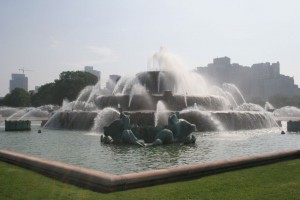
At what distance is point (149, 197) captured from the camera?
7191mm

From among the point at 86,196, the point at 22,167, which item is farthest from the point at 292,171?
the point at 22,167

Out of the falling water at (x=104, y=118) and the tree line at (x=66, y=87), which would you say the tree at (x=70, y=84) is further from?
the falling water at (x=104, y=118)

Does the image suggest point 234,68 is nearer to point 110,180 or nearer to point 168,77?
point 168,77

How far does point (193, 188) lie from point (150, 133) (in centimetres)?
1044

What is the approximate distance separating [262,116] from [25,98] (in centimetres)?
10374

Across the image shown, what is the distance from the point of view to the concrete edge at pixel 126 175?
7.86m

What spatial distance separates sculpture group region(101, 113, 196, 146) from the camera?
57.9 ft

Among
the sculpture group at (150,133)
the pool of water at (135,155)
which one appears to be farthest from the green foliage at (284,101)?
the pool of water at (135,155)

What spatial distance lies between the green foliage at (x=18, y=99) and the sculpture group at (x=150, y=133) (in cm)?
11092

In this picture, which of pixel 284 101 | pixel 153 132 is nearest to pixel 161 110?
pixel 153 132

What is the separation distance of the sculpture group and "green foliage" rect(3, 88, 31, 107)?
11092 centimetres

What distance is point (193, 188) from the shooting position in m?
7.88

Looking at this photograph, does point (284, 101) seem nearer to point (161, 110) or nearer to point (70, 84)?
point (70, 84)

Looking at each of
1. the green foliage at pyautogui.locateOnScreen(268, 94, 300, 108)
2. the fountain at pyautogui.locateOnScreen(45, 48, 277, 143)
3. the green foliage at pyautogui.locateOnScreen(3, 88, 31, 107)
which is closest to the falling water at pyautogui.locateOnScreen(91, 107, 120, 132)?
the fountain at pyautogui.locateOnScreen(45, 48, 277, 143)
